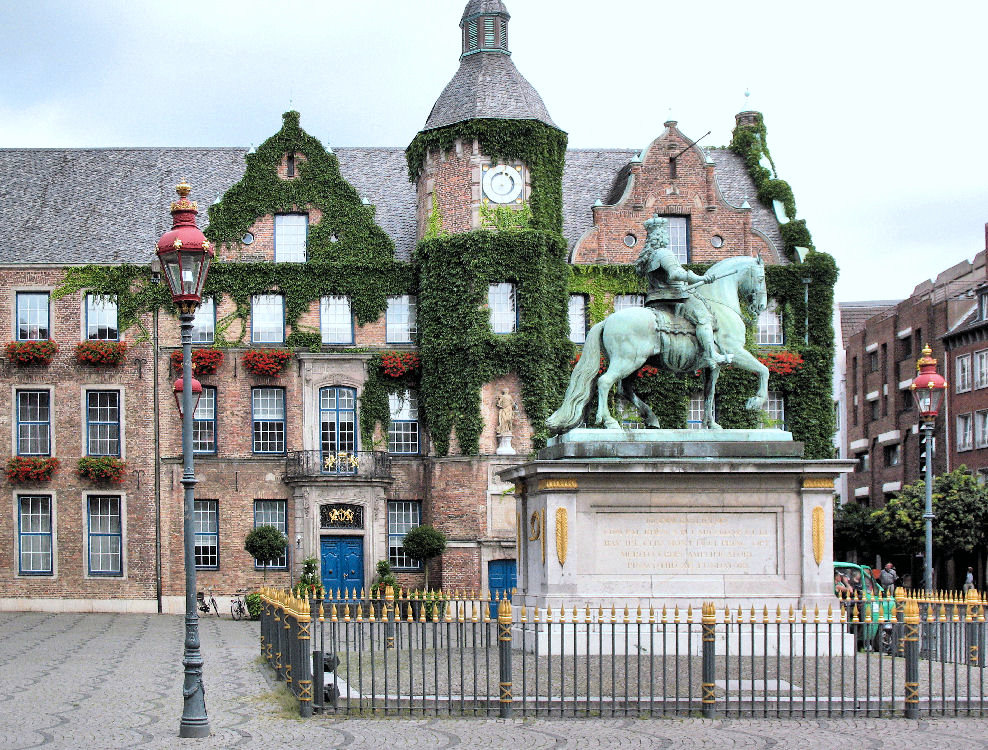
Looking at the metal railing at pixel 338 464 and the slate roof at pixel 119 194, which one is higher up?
the slate roof at pixel 119 194

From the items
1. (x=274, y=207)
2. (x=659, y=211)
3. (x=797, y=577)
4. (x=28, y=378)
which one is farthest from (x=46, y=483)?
(x=797, y=577)

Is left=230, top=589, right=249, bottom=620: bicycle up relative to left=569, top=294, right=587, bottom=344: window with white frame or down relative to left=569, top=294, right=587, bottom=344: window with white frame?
down

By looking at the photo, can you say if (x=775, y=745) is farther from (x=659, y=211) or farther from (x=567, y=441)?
(x=659, y=211)

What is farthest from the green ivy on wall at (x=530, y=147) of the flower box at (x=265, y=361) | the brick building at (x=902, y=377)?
the brick building at (x=902, y=377)

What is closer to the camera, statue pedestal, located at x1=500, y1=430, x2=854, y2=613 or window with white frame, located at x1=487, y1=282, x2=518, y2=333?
statue pedestal, located at x1=500, y1=430, x2=854, y2=613

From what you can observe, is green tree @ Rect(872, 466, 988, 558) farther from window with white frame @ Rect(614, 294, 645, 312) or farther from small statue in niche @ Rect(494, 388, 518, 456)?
small statue in niche @ Rect(494, 388, 518, 456)

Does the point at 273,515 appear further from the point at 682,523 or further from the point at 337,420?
the point at 682,523

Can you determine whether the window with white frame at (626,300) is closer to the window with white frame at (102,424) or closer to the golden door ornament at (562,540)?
the window with white frame at (102,424)

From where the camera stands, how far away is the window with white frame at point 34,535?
141 ft

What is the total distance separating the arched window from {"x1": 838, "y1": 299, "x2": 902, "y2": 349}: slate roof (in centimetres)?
3865

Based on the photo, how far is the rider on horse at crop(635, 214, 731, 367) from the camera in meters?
22.0

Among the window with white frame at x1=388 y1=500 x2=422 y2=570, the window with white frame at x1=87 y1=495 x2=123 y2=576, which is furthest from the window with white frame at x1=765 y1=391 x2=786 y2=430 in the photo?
the window with white frame at x1=87 y1=495 x2=123 y2=576

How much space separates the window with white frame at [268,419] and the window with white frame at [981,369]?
28.5 m

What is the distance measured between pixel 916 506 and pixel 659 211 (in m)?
15.0
